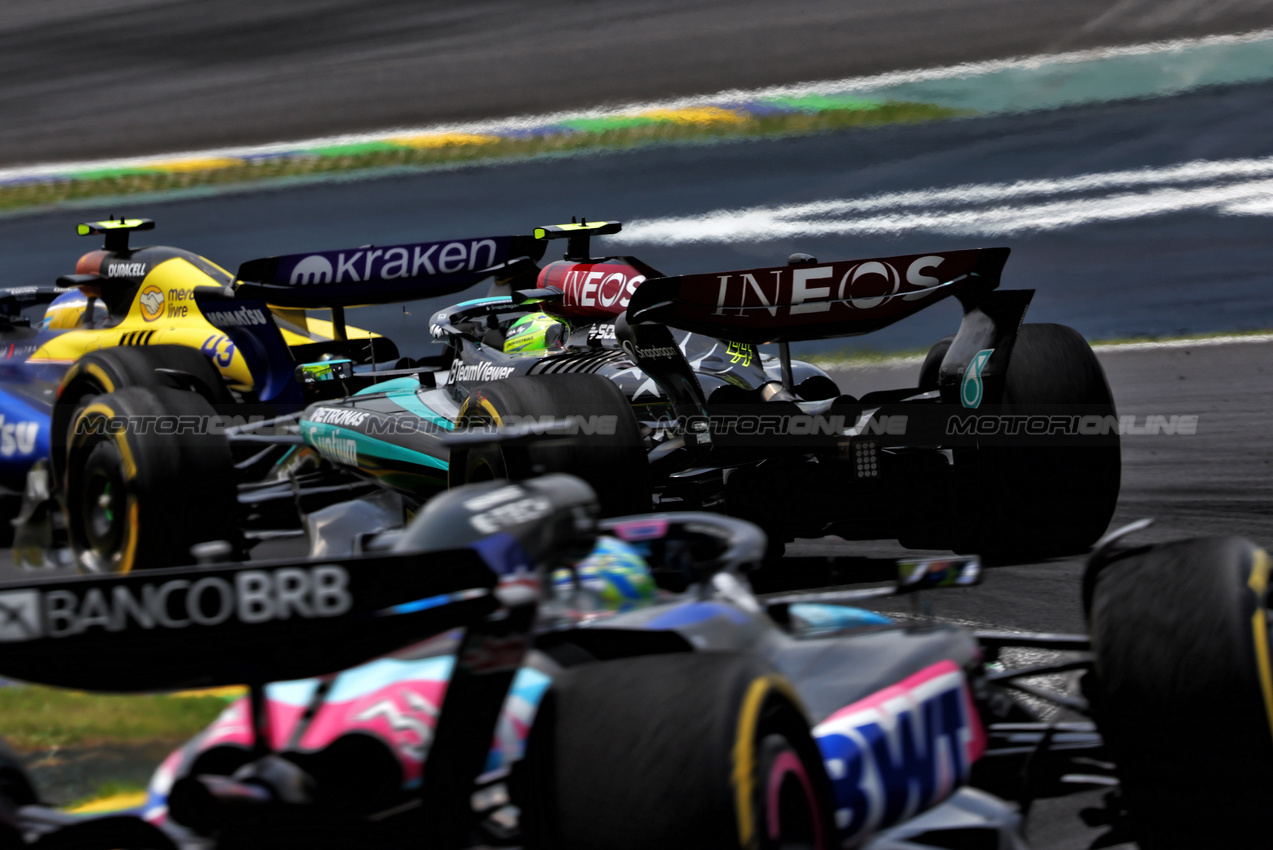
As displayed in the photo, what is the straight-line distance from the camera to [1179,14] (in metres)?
14.0

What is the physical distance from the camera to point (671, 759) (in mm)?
1800

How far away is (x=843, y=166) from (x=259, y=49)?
24.6 ft

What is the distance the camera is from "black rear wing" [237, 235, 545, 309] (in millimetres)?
6230

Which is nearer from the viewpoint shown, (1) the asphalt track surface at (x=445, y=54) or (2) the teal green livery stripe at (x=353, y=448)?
(2) the teal green livery stripe at (x=353, y=448)

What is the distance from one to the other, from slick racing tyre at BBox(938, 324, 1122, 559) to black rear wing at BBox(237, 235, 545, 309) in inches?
86.5

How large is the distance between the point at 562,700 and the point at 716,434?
3.80m

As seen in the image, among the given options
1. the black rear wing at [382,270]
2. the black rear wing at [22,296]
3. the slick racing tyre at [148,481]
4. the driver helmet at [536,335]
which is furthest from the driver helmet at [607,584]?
the black rear wing at [22,296]

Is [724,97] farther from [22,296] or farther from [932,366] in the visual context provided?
[932,366]

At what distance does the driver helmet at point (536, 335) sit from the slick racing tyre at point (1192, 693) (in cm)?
557

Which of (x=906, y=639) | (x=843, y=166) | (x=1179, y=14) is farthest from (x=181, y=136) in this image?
(x=906, y=639)

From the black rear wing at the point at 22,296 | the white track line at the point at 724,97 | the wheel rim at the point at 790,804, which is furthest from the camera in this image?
the white track line at the point at 724,97

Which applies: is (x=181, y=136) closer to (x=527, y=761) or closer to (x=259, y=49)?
(x=259, y=49)

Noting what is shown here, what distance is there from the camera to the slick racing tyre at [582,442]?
5.09 meters

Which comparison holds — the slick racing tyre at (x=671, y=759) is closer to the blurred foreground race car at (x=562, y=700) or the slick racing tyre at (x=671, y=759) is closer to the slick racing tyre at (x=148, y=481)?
the blurred foreground race car at (x=562, y=700)
